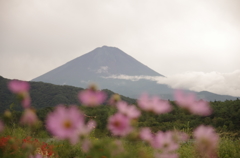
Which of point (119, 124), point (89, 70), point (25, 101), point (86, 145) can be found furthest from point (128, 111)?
point (89, 70)

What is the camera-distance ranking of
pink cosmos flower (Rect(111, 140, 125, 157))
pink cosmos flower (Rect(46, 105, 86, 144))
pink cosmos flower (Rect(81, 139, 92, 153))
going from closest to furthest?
pink cosmos flower (Rect(46, 105, 86, 144))
pink cosmos flower (Rect(81, 139, 92, 153))
pink cosmos flower (Rect(111, 140, 125, 157))

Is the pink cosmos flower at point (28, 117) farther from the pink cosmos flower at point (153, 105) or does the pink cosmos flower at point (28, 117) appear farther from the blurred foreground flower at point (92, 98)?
the pink cosmos flower at point (153, 105)

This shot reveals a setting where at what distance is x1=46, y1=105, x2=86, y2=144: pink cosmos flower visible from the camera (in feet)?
1.71

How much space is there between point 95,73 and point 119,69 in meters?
22.2

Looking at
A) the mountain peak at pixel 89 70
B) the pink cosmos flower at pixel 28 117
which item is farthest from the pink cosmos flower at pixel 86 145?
the mountain peak at pixel 89 70

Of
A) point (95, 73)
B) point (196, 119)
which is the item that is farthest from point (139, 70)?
point (196, 119)

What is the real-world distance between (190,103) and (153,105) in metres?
0.12

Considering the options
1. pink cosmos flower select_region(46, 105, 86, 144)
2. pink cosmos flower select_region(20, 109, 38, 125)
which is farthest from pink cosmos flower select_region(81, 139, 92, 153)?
pink cosmos flower select_region(20, 109, 38, 125)

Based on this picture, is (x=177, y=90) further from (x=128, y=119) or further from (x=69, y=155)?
(x=69, y=155)

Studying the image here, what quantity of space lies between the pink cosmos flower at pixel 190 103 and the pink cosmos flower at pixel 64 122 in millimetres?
305

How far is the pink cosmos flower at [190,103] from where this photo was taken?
24.9 inches

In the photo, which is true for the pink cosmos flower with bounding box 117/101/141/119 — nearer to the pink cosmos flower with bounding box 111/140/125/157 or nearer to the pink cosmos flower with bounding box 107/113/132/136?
the pink cosmos flower with bounding box 107/113/132/136

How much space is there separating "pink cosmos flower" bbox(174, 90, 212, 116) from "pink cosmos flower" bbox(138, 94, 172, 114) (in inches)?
1.8

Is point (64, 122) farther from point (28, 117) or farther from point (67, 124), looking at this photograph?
point (28, 117)
